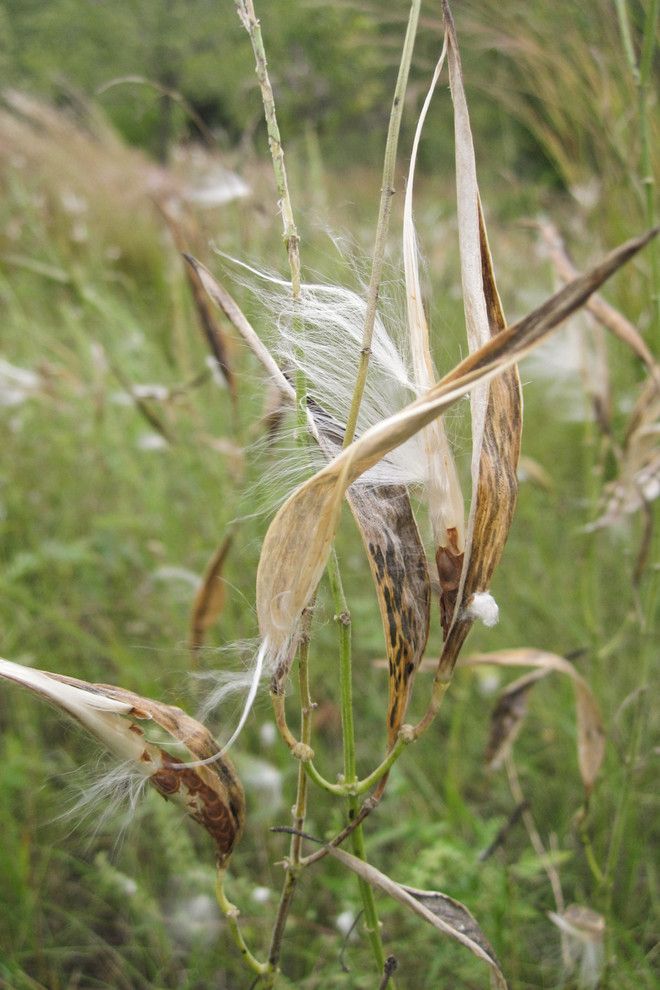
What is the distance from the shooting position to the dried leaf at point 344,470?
39cm

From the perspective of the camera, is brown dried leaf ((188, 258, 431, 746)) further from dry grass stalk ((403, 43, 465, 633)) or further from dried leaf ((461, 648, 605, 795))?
dried leaf ((461, 648, 605, 795))

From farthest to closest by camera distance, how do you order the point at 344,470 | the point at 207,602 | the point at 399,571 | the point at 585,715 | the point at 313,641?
the point at 313,641, the point at 207,602, the point at 585,715, the point at 399,571, the point at 344,470

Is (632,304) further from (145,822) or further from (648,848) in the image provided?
(145,822)

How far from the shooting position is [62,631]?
65.0 inches

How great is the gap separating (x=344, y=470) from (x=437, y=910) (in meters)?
0.36

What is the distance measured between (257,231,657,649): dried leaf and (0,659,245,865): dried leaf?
9cm

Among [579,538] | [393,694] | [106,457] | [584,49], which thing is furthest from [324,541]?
[106,457]

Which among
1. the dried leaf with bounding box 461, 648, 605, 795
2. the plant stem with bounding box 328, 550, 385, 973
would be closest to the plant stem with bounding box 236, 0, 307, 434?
the plant stem with bounding box 328, 550, 385, 973

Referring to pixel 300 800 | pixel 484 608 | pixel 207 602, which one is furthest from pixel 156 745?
pixel 207 602

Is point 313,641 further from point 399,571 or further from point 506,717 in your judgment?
point 399,571

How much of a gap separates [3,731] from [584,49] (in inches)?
63.9

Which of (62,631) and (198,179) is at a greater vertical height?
(198,179)

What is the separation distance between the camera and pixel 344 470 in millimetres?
416

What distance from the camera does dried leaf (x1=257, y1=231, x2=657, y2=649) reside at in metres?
0.39
